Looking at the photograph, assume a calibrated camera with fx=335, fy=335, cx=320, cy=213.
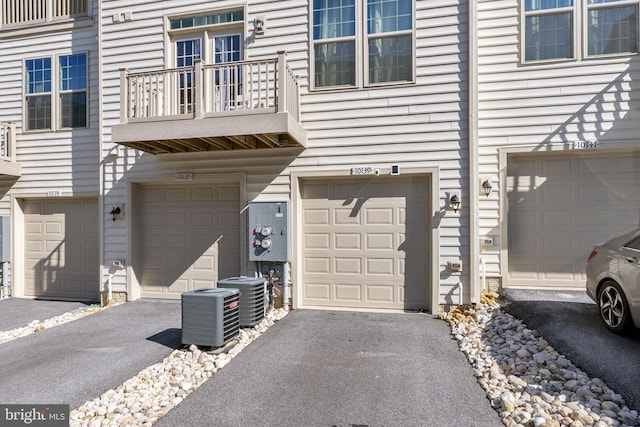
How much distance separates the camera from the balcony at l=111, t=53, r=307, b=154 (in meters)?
4.72

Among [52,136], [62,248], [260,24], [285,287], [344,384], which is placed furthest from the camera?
[62,248]

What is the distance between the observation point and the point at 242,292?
465cm

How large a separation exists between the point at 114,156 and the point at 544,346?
7.20m

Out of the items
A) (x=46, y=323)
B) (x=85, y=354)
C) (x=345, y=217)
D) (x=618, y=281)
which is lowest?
(x=46, y=323)

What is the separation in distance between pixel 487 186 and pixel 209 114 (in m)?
4.33

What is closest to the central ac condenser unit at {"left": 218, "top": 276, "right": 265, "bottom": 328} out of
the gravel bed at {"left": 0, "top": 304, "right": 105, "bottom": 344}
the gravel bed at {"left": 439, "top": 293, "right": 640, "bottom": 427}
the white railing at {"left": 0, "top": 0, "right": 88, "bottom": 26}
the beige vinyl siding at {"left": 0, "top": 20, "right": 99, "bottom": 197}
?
the gravel bed at {"left": 439, "top": 293, "right": 640, "bottom": 427}

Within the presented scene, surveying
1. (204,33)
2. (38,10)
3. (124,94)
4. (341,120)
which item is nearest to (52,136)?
(38,10)

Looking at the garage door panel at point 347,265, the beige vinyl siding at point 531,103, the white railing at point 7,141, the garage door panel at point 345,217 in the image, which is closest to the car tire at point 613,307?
the beige vinyl siding at point 531,103

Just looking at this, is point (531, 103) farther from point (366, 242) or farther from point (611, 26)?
point (366, 242)

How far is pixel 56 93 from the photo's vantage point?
6.75m

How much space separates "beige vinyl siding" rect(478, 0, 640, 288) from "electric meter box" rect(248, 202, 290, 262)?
10.3ft

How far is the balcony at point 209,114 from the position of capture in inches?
186

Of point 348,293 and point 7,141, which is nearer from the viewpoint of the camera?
point 348,293

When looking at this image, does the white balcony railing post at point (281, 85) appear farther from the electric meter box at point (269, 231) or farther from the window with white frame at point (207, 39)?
the electric meter box at point (269, 231)
